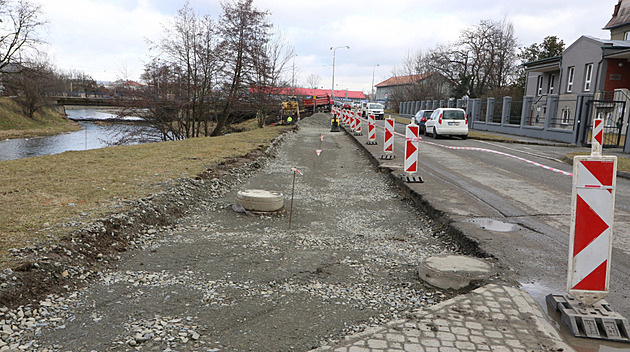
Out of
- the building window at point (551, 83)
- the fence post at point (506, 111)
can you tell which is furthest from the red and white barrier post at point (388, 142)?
the building window at point (551, 83)

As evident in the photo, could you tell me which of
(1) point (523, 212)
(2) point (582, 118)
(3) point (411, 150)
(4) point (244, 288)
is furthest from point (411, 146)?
(2) point (582, 118)

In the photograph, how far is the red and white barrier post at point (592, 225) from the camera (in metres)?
3.45

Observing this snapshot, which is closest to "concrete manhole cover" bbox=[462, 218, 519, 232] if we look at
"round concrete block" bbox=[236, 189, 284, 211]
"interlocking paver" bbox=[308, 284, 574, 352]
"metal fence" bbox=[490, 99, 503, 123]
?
"interlocking paver" bbox=[308, 284, 574, 352]

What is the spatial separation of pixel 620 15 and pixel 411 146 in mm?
42324

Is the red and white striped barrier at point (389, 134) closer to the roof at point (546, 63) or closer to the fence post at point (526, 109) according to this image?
the fence post at point (526, 109)

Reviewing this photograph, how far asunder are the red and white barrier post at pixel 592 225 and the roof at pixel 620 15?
44.5 metres

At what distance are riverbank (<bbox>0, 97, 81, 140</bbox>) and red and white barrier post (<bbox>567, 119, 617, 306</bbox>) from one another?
4257 cm

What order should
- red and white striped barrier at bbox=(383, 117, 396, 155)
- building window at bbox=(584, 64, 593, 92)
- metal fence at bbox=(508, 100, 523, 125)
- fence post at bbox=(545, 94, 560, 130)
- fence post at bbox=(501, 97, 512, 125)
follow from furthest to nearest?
building window at bbox=(584, 64, 593, 92)
fence post at bbox=(501, 97, 512, 125)
metal fence at bbox=(508, 100, 523, 125)
fence post at bbox=(545, 94, 560, 130)
red and white striped barrier at bbox=(383, 117, 396, 155)

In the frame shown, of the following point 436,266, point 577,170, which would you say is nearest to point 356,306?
point 436,266

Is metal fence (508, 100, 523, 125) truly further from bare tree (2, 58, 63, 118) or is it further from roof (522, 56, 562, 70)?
bare tree (2, 58, 63, 118)

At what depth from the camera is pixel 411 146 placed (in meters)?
9.83

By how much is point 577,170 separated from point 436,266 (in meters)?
1.65

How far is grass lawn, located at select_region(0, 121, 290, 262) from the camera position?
5320 mm

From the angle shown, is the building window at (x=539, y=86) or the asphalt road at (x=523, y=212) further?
the building window at (x=539, y=86)
